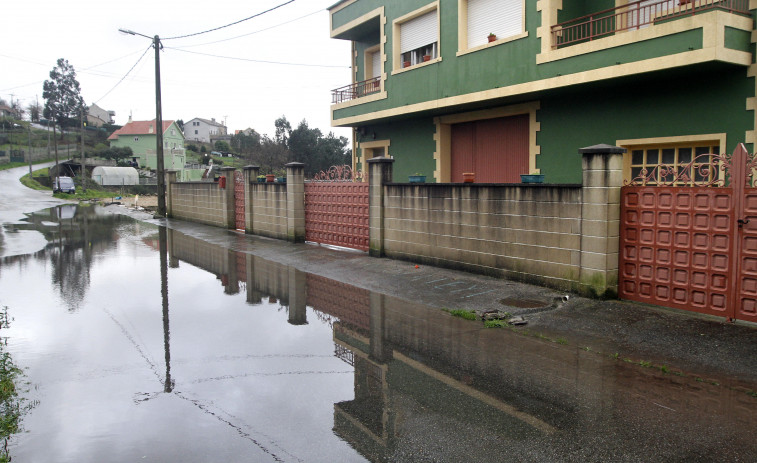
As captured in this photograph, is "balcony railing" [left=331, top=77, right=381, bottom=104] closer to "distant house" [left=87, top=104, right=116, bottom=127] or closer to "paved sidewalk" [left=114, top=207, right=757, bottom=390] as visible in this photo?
"paved sidewalk" [left=114, top=207, right=757, bottom=390]

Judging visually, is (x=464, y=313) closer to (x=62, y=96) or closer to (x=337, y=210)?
(x=337, y=210)

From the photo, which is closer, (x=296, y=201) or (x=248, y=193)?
(x=296, y=201)

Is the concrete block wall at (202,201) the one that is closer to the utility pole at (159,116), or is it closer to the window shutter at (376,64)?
the utility pole at (159,116)

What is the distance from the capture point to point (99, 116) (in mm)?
115875

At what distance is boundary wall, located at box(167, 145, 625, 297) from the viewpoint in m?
8.24

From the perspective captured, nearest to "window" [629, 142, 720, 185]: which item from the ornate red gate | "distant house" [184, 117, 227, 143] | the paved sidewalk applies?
the paved sidewalk

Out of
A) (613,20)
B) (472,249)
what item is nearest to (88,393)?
(472,249)

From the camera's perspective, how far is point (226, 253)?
15.0 meters

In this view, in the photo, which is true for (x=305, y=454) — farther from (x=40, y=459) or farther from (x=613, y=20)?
(x=613, y=20)

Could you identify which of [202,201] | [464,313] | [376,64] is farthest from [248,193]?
[464,313]

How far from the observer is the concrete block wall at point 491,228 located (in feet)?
29.3

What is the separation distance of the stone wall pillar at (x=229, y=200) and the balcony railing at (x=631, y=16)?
13151mm

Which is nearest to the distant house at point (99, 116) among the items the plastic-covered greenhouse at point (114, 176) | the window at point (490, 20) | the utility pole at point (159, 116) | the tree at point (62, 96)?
the tree at point (62, 96)

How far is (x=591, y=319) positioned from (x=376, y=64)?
51.0 ft
